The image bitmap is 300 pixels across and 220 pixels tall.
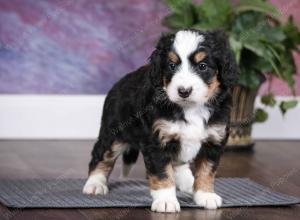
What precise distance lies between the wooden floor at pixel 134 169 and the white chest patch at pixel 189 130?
274 mm

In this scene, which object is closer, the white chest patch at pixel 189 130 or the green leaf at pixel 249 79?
the white chest patch at pixel 189 130

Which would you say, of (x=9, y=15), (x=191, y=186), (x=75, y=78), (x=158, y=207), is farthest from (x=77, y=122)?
(x=158, y=207)

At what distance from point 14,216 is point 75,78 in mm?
2438

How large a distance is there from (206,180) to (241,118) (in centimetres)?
196

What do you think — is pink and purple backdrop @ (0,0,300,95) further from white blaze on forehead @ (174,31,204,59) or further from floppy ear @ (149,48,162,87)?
white blaze on forehead @ (174,31,204,59)

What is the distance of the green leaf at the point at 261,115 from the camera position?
17.9ft

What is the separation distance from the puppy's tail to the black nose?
71 centimetres

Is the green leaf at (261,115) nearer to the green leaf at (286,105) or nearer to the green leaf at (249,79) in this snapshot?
the green leaf at (286,105)

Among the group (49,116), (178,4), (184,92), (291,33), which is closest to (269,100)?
(291,33)

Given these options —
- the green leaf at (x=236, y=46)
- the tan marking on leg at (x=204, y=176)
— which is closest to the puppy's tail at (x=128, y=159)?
the tan marking on leg at (x=204, y=176)

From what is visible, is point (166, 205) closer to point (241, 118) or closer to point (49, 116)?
point (241, 118)

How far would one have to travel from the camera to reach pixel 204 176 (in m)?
3.42

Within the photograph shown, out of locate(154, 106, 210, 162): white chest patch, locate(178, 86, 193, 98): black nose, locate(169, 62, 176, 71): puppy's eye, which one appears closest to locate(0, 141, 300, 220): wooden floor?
locate(154, 106, 210, 162): white chest patch

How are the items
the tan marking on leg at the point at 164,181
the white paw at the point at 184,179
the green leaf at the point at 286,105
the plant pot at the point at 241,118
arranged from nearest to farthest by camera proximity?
the tan marking on leg at the point at 164,181 < the white paw at the point at 184,179 < the plant pot at the point at 241,118 < the green leaf at the point at 286,105
